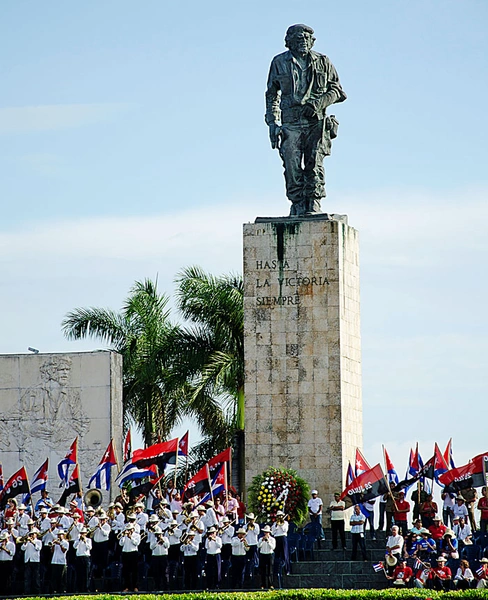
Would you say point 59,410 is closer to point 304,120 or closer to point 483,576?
point 304,120

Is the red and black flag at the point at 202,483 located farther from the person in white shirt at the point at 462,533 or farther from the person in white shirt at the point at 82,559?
the person in white shirt at the point at 462,533

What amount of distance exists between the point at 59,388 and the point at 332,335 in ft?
20.8

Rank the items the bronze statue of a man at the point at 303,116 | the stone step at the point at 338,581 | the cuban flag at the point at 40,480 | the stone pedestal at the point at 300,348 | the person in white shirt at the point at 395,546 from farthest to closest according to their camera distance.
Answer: the bronze statue of a man at the point at 303,116 → the stone pedestal at the point at 300,348 → the cuban flag at the point at 40,480 → the stone step at the point at 338,581 → the person in white shirt at the point at 395,546

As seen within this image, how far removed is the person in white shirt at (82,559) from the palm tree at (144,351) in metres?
10.7

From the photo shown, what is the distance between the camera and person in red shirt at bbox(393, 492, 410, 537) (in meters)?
31.4

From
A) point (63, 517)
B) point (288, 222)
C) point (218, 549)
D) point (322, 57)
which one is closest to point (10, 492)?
point (63, 517)

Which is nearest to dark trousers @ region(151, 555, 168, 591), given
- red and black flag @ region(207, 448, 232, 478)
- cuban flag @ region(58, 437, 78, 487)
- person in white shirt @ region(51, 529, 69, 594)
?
person in white shirt @ region(51, 529, 69, 594)

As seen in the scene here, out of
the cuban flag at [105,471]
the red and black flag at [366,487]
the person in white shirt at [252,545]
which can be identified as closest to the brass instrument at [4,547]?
the cuban flag at [105,471]

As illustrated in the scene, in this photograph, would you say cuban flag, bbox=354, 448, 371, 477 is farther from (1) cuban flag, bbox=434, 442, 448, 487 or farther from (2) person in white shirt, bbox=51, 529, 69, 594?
(2) person in white shirt, bbox=51, 529, 69, 594

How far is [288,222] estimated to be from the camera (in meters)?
35.1

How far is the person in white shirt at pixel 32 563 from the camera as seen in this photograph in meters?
30.8

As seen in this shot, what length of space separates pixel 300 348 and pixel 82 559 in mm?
6921

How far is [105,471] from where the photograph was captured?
34.6 metres

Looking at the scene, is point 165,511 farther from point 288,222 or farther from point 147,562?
A: point 288,222
